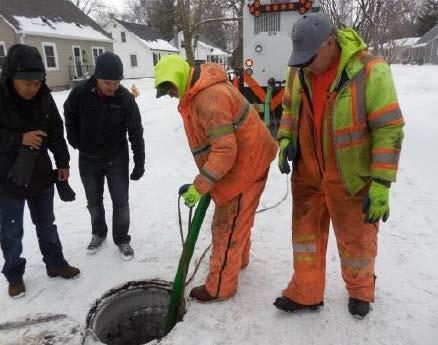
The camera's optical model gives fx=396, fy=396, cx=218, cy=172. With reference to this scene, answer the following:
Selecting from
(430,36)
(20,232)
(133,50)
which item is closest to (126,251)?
(20,232)

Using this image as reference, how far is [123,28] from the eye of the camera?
34.0 metres

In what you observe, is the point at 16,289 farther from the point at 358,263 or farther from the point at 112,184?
the point at 358,263

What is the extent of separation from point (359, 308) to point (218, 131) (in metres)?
1.52

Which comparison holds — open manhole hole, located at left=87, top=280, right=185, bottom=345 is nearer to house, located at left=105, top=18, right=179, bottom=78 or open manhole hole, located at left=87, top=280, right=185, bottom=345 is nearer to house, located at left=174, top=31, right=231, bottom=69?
house, located at left=105, top=18, right=179, bottom=78

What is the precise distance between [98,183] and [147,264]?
33.5 inches

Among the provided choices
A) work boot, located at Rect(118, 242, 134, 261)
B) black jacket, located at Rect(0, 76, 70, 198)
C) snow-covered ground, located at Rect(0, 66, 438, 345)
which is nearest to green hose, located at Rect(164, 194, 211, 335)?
snow-covered ground, located at Rect(0, 66, 438, 345)

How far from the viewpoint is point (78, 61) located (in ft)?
77.2

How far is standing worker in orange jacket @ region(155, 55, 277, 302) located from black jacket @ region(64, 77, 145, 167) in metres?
0.88

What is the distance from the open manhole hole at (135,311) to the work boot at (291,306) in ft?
2.90

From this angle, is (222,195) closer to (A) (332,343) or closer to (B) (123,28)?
(A) (332,343)

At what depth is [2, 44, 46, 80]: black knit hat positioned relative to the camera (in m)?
2.64

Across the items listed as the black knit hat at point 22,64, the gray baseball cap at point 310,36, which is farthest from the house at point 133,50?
the gray baseball cap at point 310,36

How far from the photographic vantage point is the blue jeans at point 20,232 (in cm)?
293

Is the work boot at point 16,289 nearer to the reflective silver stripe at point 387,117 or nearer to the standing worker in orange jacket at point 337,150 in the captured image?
the standing worker in orange jacket at point 337,150
